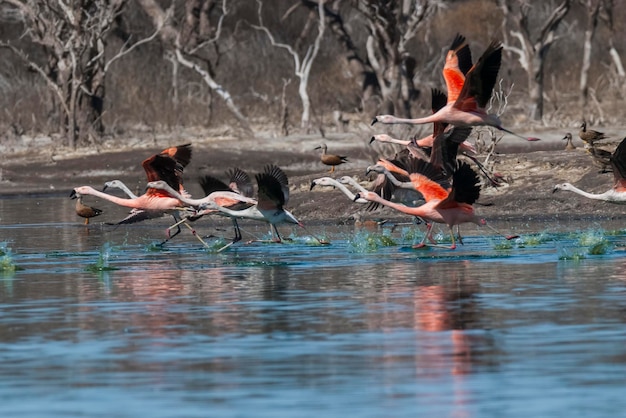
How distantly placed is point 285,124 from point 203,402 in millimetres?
28671

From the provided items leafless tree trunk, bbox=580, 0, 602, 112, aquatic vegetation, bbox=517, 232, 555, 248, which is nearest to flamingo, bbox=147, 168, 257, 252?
aquatic vegetation, bbox=517, 232, 555, 248

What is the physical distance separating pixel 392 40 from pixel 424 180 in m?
17.0

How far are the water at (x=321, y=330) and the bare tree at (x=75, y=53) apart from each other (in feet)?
63.0

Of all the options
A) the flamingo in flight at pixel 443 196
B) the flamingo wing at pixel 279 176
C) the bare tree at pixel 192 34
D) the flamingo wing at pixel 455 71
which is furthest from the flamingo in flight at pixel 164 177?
the bare tree at pixel 192 34

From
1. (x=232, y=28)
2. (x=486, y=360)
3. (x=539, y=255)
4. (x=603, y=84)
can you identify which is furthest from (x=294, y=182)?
(x=232, y=28)

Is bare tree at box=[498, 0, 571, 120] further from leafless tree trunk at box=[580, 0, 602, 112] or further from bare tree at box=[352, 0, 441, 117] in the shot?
bare tree at box=[352, 0, 441, 117]

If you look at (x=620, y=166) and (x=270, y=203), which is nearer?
(x=270, y=203)

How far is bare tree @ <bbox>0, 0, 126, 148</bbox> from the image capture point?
35375 millimetres

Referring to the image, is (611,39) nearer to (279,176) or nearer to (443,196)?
(443,196)

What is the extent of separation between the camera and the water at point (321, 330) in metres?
7.67

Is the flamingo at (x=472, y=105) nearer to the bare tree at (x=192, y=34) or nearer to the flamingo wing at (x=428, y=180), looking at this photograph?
the flamingo wing at (x=428, y=180)

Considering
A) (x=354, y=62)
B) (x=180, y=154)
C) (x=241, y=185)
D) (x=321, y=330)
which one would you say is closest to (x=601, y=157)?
(x=241, y=185)

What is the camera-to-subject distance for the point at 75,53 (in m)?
35.4

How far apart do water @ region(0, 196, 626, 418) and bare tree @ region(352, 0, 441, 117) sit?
1617 cm
